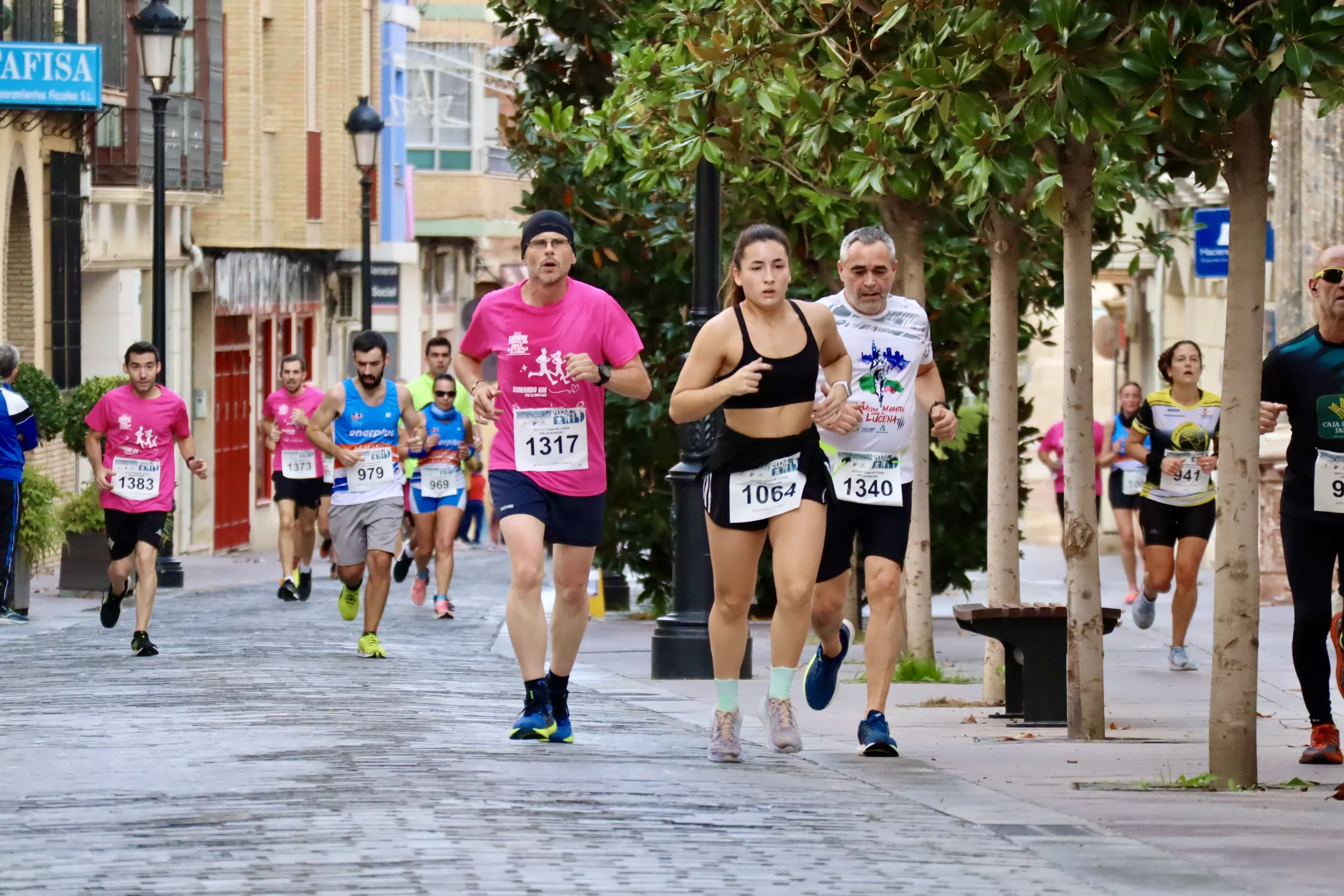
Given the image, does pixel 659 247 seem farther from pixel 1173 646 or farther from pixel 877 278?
pixel 877 278

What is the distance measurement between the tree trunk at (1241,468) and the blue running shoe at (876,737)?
4.38 ft

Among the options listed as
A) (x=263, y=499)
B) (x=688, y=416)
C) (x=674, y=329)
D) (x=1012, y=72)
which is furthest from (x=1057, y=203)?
(x=263, y=499)

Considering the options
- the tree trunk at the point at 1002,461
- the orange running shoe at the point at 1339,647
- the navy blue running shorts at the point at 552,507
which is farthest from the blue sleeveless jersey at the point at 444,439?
the orange running shoe at the point at 1339,647

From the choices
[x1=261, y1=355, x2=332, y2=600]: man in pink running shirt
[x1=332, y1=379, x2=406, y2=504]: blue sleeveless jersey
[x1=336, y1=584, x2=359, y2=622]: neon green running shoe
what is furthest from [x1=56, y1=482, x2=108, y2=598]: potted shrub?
[x1=332, y1=379, x2=406, y2=504]: blue sleeveless jersey

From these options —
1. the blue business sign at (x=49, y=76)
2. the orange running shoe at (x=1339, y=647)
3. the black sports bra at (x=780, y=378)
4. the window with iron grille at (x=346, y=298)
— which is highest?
the blue business sign at (x=49, y=76)

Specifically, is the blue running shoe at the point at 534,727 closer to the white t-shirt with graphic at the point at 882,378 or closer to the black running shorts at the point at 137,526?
the white t-shirt with graphic at the point at 882,378

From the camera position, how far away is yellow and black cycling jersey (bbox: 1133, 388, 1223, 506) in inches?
603

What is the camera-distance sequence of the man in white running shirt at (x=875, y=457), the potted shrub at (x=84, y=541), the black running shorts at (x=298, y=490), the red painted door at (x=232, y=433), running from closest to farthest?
1. the man in white running shirt at (x=875, y=457)
2. the potted shrub at (x=84, y=541)
3. the black running shorts at (x=298, y=490)
4. the red painted door at (x=232, y=433)

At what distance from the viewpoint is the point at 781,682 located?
966 cm

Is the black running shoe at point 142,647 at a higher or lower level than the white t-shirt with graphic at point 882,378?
lower

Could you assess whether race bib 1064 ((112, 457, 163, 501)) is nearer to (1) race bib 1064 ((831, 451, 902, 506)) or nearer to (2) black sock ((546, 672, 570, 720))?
(2) black sock ((546, 672, 570, 720))

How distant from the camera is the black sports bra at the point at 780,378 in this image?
9375mm

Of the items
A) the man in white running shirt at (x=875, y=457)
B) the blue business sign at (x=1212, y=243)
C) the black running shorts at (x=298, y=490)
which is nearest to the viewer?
the man in white running shirt at (x=875, y=457)

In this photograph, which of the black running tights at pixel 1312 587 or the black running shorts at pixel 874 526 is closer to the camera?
the black running shorts at pixel 874 526
